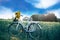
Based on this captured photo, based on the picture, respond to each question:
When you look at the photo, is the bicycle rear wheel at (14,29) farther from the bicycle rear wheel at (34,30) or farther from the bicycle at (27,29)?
the bicycle rear wheel at (34,30)

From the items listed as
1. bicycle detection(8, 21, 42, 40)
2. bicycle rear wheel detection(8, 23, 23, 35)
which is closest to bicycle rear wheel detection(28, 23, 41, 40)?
bicycle detection(8, 21, 42, 40)

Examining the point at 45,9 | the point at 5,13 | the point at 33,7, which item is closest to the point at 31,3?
the point at 33,7

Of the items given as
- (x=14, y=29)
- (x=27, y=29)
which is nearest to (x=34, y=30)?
(x=27, y=29)

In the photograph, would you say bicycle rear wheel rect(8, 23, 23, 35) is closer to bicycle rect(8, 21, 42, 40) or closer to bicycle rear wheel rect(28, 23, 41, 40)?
bicycle rect(8, 21, 42, 40)

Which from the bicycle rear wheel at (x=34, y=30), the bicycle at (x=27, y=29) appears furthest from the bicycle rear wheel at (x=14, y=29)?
the bicycle rear wheel at (x=34, y=30)

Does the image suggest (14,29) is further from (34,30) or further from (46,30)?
(46,30)

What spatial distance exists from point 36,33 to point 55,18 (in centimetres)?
27

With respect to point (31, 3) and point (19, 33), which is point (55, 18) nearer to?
point (31, 3)

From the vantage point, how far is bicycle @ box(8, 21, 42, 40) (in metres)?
1.68

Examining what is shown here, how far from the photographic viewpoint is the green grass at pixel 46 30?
167cm

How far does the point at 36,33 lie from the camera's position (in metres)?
1.68

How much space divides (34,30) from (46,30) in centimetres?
13

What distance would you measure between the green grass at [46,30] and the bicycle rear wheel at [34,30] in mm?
44

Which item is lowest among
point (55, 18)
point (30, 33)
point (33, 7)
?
point (30, 33)
